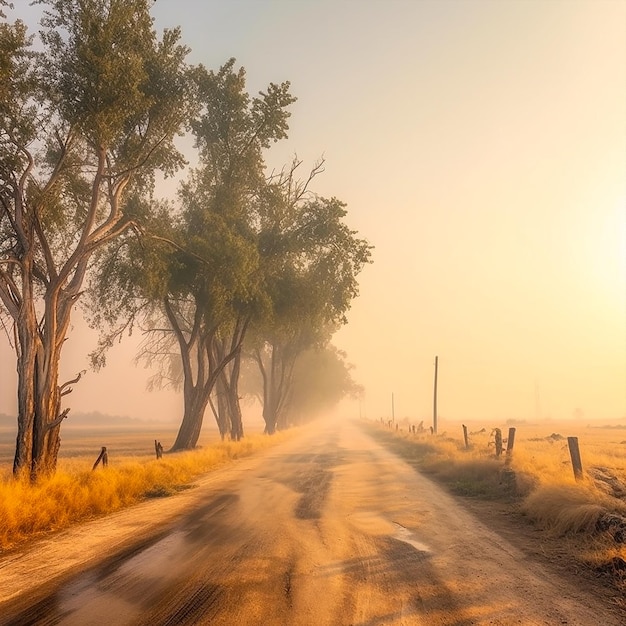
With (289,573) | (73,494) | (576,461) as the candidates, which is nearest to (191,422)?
(73,494)

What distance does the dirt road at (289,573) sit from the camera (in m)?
4.67

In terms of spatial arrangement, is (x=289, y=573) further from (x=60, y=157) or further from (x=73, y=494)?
(x=60, y=157)

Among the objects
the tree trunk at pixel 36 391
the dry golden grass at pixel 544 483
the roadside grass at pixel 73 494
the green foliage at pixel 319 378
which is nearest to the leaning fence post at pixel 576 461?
the dry golden grass at pixel 544 483

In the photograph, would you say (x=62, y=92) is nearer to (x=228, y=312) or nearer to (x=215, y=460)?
(x=228, y=312)

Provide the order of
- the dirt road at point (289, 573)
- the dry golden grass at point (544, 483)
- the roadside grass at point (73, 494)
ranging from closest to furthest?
the dirt road at point (289, 573) < the roadside grass at point (73, 494) < the dry golden grass at point (544, 483)

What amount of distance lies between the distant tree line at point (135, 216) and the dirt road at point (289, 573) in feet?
19.2

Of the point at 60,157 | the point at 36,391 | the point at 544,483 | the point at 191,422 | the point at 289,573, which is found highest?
the point at 60,157

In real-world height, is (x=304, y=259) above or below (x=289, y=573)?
above

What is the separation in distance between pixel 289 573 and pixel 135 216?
59.0ft

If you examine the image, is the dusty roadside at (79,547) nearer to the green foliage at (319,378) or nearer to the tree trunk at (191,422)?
the tree trunk at (191,422)

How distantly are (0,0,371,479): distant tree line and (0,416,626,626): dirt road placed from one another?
5845 millimetres

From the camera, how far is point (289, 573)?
5.84 metres

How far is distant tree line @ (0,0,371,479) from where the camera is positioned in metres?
12.8

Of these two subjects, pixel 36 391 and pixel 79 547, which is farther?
pixel 36 391
